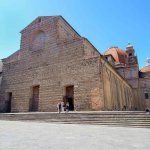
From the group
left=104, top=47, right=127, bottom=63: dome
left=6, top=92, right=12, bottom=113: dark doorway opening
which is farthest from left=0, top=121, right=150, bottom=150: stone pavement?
left=104, top=47, right=127, bottom=63: dome

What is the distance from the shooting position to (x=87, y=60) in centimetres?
1647

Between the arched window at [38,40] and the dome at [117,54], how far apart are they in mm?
25879

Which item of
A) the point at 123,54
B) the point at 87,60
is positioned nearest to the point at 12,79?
the point at 87,60

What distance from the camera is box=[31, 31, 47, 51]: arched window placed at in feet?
68.5

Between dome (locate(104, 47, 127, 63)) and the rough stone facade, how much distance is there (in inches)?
869

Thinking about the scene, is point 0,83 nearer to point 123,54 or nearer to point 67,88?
point 67,88

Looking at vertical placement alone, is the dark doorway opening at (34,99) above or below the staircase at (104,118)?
above

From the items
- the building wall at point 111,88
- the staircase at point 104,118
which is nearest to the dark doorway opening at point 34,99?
the staircase at point 104,118

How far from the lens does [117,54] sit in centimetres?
4372

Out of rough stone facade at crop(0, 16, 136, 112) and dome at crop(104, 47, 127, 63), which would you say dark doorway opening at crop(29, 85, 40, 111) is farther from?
dome at crop(104, 47, 127, 63)

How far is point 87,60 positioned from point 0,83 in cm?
1333

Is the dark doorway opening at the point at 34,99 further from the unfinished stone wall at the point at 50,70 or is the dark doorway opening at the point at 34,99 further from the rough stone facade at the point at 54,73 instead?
the unfinished stone wall at the point at 50,70

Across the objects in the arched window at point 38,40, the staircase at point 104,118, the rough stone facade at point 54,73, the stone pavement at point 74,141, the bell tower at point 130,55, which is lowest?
the stone pavement at point 74,141

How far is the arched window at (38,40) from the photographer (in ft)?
68.5
